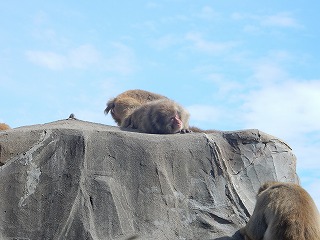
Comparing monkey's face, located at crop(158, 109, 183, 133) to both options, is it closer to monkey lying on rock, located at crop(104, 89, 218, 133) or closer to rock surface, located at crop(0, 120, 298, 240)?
monkey lying on rock, located at crop(104, 89, 218, 133)

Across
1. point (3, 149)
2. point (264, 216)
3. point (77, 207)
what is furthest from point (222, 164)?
point (3, 149)

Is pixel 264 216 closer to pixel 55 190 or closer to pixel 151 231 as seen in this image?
pixel 151 231

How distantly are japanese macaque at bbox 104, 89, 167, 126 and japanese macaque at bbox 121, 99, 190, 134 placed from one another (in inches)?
28.4

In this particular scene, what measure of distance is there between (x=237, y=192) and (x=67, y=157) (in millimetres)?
2879

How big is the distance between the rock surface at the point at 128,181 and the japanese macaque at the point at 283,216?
728 millimetres

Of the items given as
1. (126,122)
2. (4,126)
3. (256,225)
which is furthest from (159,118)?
(256,225)

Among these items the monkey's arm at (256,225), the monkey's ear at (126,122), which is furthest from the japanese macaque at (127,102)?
the monkey's arm at (256,225)

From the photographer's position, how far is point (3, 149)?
534 inches

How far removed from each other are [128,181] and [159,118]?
8.48 feet

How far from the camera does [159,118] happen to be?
625 inches

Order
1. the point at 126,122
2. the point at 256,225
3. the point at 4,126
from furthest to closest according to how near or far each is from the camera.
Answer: the point at 4,126
the point at 126,122
the point at 256,225

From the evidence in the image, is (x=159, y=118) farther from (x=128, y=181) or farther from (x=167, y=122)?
(x=128, y=181)

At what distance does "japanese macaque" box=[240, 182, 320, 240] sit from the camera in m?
11.8

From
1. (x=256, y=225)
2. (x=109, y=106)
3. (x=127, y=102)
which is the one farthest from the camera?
(x=109, y=106)
